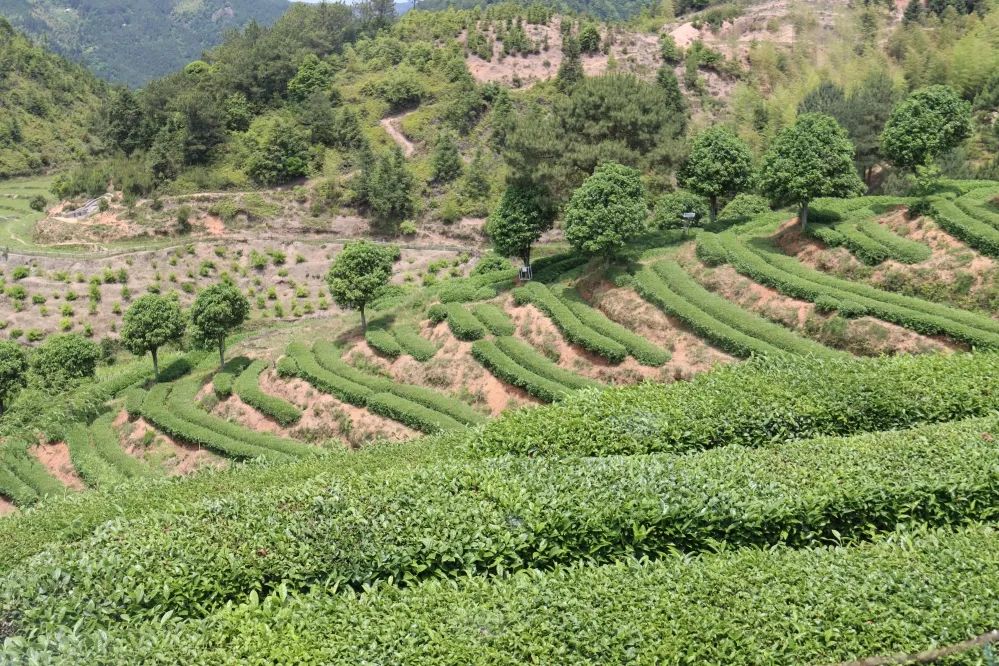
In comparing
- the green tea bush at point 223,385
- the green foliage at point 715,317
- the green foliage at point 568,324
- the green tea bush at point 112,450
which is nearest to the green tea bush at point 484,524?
the green foliage at point 715,317

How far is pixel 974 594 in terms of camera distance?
11.7 m

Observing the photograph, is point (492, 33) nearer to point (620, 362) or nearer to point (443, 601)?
point (620, 362)

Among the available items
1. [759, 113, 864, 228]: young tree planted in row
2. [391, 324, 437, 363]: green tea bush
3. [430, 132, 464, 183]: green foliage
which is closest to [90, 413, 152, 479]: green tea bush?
[391, 324, 437, 363]: green tea bush

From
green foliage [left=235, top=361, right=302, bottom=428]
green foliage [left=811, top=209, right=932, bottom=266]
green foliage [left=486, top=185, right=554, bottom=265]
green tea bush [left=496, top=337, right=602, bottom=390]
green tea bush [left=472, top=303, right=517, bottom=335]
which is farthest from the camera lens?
green foliage [left=486, top=185, right=554, bottom=265]

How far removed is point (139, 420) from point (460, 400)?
15.8 m

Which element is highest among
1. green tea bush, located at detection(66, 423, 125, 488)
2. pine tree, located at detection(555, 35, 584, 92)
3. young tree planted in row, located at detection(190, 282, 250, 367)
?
pine tree, located at detection(555, 35, 584, 92)

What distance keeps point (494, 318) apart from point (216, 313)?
538 inches

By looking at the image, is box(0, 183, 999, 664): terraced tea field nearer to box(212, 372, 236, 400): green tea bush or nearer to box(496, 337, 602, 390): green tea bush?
box(496, 337, 602, 390): green tea bush

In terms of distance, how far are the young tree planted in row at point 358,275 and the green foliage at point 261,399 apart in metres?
5.43

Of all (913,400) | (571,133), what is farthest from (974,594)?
(571,133)

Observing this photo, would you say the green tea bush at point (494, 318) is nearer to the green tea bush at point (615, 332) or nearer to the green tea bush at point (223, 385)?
the green tea bush at point (615, 332)

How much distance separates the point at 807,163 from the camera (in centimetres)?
3528

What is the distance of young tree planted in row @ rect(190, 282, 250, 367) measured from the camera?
127 ft

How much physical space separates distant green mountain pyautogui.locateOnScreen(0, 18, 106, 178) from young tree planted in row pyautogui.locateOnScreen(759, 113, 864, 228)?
87.1m
